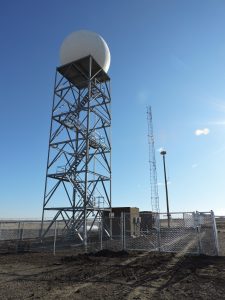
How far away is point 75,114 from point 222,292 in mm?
21912

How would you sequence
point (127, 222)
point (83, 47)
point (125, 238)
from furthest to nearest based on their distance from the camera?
point (127, 222), point (83, 47), point (125, 238)

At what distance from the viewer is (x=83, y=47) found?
27219mm

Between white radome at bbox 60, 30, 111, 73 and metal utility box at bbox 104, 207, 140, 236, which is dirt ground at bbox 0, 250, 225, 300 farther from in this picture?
white radome at bbox 60, 30, 111, 73

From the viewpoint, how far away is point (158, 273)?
394 inches

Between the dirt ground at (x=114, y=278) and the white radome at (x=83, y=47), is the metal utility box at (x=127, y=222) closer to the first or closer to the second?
the dirt ground at (x=114, y=278)

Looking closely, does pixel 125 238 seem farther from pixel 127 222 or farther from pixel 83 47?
pixel 83 47

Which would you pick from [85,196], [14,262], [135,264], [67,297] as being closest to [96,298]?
[67,297]

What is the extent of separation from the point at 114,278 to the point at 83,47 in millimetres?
23508

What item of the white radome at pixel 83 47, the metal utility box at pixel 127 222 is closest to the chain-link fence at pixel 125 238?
the metal utility box at pixel 127 222

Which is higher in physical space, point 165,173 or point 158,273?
point 165,173

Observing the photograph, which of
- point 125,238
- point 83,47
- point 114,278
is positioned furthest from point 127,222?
point 114,278

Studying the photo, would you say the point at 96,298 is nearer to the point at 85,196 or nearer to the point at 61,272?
the point at 61,272

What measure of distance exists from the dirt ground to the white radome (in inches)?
809

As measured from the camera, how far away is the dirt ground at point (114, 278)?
7.52m
